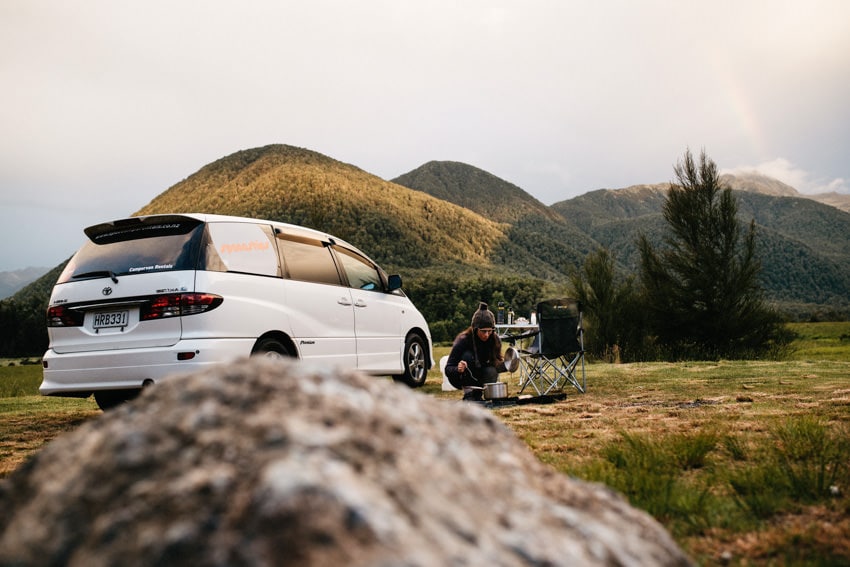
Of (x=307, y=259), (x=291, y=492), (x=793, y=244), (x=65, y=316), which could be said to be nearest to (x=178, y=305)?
(x=65, y=316)

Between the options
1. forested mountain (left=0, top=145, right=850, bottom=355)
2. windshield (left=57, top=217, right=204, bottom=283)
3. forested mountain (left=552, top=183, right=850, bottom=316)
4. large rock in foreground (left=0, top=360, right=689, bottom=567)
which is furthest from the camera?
forested mountain (left=552, top=183, right=850, bottom=316)

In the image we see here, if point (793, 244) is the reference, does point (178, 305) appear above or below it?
below

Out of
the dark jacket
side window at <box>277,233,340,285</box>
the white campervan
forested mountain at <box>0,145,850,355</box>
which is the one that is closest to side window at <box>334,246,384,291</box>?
side window at <box>277,233,340,285</box>

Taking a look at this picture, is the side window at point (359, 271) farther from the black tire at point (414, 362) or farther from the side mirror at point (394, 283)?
the black tire at point (414, 362)

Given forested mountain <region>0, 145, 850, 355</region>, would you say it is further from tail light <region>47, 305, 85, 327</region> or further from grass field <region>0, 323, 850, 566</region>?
grass field <region>0, 323, 850, 566</region>

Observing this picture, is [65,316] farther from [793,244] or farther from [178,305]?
[793,244]

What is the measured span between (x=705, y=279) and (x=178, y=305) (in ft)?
58.7

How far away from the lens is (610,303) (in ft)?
63.8

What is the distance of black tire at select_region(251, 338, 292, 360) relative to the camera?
609cm

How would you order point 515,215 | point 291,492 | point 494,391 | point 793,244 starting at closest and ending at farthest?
point 291,492, point 494,391, point 793,244, point 515,215

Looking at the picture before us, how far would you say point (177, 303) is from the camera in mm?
5695

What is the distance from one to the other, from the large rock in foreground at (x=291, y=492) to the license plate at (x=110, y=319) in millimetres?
4641

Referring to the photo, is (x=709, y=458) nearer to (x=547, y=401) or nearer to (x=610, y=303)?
(x=547, y=401)

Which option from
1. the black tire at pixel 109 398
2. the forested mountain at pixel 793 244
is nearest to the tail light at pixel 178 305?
the black tire at pixel 109 398
